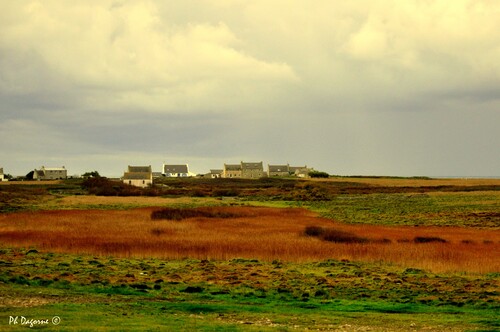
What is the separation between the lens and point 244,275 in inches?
1164

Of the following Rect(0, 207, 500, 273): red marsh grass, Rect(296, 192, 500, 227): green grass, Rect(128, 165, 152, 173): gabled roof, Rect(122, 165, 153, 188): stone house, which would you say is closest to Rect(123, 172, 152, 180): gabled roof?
Rect(122, 165, 153, 188): stone house

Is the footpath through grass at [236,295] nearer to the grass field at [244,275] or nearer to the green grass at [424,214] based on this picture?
the grass field at [244,275]

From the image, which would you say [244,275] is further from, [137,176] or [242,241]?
[137,176]

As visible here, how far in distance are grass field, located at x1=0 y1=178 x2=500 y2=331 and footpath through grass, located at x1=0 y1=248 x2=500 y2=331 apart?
0.05 meters

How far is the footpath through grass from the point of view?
18109 mm

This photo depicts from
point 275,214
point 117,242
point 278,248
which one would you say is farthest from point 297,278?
point 275,214

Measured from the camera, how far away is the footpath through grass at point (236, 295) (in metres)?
18.1

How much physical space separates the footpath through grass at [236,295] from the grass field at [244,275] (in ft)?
0.16

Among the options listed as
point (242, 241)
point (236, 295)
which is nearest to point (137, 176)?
point (242, 241)

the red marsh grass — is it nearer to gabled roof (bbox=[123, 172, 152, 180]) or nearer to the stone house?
the stone house

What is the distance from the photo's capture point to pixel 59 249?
39031 millimetres

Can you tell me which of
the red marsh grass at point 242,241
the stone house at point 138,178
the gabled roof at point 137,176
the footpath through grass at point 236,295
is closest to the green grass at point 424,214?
the red marsh grass at point 242,241

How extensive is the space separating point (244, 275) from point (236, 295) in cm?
504

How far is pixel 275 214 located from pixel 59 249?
120 ft
